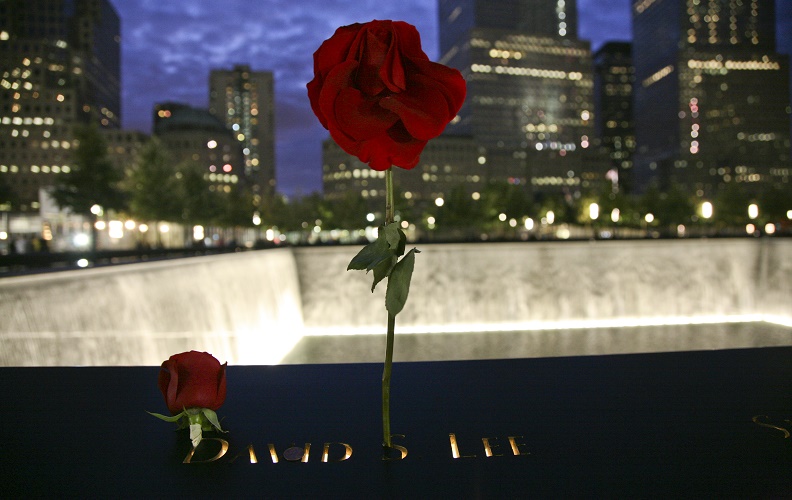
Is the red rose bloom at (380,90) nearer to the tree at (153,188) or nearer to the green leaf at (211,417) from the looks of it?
the green leaf at (211,417)

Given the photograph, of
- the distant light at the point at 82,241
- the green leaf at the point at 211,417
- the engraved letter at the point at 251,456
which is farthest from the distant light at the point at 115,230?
the engraved letter at the point at 251,456

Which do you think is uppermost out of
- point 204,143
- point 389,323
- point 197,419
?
point 204,143

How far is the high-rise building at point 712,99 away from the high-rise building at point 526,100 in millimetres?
20751

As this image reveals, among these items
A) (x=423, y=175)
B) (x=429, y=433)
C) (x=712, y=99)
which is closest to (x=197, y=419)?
(x=429, y=433)

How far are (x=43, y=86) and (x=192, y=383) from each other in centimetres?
12713

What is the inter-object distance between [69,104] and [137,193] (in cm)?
7718

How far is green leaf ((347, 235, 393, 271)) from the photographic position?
1.46 metres

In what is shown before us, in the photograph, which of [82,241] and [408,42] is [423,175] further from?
[408,42]

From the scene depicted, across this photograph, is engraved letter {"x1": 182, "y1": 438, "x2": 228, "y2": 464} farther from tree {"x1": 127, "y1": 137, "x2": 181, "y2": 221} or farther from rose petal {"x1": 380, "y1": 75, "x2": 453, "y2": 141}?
tree {"x1": 127, "y1": 137, "x2": 181, "y2": 221}

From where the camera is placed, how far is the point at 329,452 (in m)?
1.81

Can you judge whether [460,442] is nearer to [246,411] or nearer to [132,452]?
[246,411]

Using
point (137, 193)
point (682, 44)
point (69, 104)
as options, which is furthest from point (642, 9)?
point (137, 193)

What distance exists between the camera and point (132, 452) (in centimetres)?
185

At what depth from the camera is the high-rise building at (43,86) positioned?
105 m
